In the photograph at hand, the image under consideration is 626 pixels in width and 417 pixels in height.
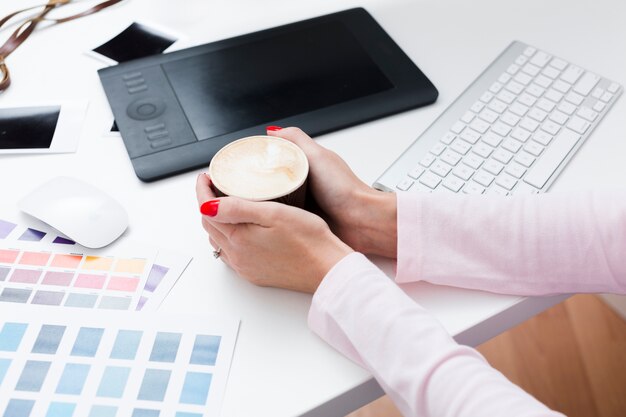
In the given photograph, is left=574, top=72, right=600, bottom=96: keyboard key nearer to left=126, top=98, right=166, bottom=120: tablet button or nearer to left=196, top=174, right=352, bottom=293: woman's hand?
left=196, top=174, right=352, bottom=293: woman's hand

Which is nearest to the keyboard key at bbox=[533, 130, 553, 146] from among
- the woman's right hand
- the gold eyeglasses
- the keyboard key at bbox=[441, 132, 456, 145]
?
the keyboard key at bbox=[441, 132, 456, 145]

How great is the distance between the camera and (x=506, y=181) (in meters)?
0.75

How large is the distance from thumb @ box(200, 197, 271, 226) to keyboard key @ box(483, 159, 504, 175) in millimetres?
288

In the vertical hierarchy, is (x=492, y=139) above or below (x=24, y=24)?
below

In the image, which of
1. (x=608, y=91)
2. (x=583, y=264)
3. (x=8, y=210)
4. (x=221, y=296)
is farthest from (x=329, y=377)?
(x=608, y=91)

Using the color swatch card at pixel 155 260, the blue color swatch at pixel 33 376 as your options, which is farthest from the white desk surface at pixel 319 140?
the blue color swatch at pixel 33 376

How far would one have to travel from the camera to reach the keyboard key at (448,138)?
2.61 feet

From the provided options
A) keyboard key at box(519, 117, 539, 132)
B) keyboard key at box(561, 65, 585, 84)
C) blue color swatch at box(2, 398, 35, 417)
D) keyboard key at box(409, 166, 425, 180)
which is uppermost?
keyboard key at box(561, 65, 585, 84)

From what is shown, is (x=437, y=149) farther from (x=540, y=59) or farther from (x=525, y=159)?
(x=540, y=59)

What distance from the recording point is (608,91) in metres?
0.86

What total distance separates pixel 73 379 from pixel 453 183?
0.45 meters

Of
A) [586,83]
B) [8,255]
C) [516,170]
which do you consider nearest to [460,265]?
[516,170]

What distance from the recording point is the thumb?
63 cm

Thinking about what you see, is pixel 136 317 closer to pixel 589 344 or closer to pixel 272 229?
pixel 272 229
